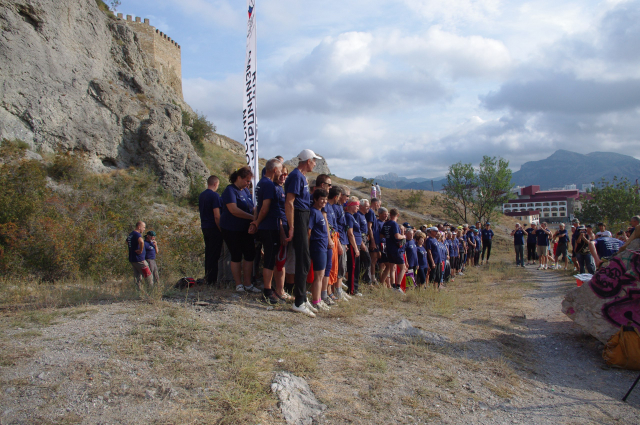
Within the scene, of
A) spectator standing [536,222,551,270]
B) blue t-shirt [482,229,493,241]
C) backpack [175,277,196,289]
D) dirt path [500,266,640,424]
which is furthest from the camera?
blue t-shirt [482,229,493,241]

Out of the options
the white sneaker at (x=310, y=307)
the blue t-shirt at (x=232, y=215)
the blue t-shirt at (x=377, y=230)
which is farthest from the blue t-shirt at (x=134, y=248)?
the blue t-shirt at (x=377, y=230)

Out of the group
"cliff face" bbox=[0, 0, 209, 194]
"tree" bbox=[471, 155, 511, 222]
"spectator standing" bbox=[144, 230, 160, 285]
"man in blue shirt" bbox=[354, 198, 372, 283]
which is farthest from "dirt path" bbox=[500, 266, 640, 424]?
"tree" bbox=[471, 155, 511, 222]

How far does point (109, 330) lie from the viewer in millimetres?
3824

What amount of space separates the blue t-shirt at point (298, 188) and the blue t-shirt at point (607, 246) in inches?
283

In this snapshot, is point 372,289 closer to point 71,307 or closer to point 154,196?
point 71,307

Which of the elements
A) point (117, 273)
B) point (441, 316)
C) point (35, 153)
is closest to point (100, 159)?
point (35, 153)

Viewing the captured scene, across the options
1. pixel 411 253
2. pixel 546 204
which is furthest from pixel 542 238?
pixel 546 204

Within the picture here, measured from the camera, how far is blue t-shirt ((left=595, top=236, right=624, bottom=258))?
27.8 feet

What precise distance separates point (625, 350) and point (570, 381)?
0.93 m

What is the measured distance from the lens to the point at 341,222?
Result: 6.91 metres

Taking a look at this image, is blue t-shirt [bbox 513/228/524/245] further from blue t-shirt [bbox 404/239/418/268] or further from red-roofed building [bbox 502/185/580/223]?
red-roofed building [bbox 502/185/580/223]

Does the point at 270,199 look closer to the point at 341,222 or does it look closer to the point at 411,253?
the point at 341,222

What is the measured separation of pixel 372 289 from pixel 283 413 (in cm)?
510

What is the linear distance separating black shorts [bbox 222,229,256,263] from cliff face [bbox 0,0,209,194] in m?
18.5
